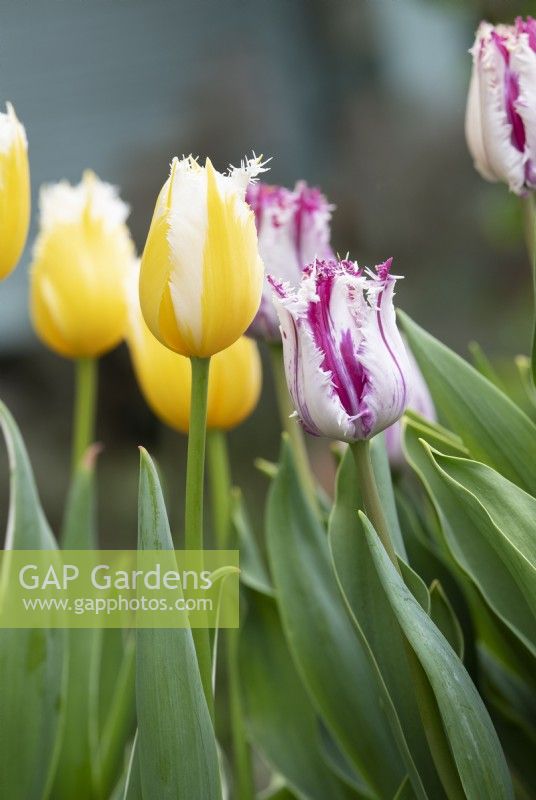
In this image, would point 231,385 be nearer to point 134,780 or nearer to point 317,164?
point 134,780

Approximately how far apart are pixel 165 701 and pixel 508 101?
1.14 feet

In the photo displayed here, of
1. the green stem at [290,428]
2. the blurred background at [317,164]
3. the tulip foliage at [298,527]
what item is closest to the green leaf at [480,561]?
the tulip foliage at [298,527]

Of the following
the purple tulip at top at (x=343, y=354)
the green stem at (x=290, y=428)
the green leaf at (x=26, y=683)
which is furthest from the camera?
the green stem at (x=290, y=428)

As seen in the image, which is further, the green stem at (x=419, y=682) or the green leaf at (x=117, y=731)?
the green leaf at (x=117, y=731)

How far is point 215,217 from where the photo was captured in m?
0.41

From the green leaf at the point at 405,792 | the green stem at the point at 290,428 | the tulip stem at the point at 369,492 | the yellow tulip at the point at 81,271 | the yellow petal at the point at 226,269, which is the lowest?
the green leaf at the point at 405,792

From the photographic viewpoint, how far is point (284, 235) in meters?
0.58

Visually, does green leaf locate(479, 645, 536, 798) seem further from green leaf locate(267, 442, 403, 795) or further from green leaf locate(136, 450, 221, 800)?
green leaf locate(136, 450, 221, 800)

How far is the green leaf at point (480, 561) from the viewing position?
49 centimetres

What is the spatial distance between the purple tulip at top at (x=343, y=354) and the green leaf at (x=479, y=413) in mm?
130

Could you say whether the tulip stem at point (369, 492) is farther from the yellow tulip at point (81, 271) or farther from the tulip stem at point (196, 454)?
the yellow tulip at point (81, 271)

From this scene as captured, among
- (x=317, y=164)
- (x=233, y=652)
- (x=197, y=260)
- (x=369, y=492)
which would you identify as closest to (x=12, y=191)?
(x=197, y=260)

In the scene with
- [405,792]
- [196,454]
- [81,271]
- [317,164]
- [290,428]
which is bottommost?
[405,792]

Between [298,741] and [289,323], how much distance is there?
1.01ft
